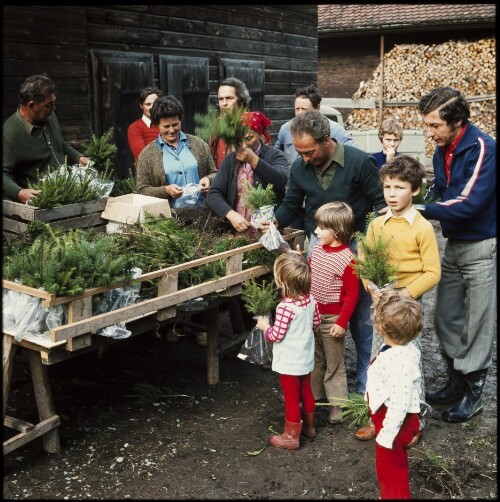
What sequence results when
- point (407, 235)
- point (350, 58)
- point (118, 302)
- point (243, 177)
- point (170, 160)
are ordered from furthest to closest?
point (350, 58)
point (170, 160)
point (243, 177)
point (407, 235)
point (118, 302)

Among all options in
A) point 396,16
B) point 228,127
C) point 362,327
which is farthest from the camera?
point 396,16

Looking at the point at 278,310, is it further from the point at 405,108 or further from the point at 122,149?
the point at 405,108

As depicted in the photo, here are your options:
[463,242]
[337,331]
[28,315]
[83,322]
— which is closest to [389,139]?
[463,242]

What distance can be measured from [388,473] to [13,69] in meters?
5.42

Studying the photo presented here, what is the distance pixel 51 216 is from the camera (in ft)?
15.5

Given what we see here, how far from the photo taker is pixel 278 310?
4324 mm

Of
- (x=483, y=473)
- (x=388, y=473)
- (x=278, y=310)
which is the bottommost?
(x=483, y=473)

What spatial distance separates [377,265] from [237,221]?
1.29 m

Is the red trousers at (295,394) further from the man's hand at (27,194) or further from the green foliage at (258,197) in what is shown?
Result: the man's hand at (27,194)

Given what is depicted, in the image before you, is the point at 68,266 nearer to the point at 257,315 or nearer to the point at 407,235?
the point at 257,315

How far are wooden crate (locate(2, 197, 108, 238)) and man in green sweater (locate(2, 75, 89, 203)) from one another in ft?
1.33

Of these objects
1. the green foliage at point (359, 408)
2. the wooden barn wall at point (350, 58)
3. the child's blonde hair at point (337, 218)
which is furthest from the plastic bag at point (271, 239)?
the wooden barn wall at point (350, 58)

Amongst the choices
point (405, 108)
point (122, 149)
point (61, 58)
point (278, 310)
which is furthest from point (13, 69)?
point (405, 108)

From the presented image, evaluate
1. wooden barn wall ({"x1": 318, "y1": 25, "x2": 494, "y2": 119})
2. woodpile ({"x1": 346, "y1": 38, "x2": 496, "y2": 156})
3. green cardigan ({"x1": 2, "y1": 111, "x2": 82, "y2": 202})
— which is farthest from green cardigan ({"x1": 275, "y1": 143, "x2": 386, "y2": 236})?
wooden barn wall ({"x1": 318, "y1": 25, "x2": 494, "y2": 119})
